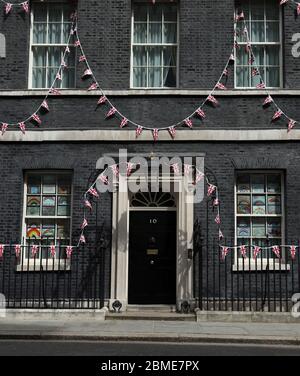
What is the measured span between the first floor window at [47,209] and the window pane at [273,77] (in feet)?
17.0

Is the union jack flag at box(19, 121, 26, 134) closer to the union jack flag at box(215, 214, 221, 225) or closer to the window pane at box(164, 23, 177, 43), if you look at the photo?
the window pane at box(164, 23, 177, 43)

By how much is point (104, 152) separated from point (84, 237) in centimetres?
199

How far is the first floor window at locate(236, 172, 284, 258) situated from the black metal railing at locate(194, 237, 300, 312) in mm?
326

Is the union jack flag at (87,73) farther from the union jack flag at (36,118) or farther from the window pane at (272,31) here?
the window pane at (272,31)

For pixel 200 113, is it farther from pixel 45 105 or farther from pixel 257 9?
pixel 45 105

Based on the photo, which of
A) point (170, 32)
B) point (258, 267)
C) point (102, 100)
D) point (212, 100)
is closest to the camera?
point (258, 267)

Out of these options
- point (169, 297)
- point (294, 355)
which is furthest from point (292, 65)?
point (294, 355)

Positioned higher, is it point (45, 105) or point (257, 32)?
point (257, 32)

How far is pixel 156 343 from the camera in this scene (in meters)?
10.2

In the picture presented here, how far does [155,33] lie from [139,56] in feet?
2.21

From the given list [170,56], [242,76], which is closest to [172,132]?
[170,56]

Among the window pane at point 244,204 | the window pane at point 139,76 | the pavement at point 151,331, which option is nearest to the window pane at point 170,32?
the window pane at point 139,76

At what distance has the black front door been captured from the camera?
525 inches

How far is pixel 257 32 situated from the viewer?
14070 millimetres
